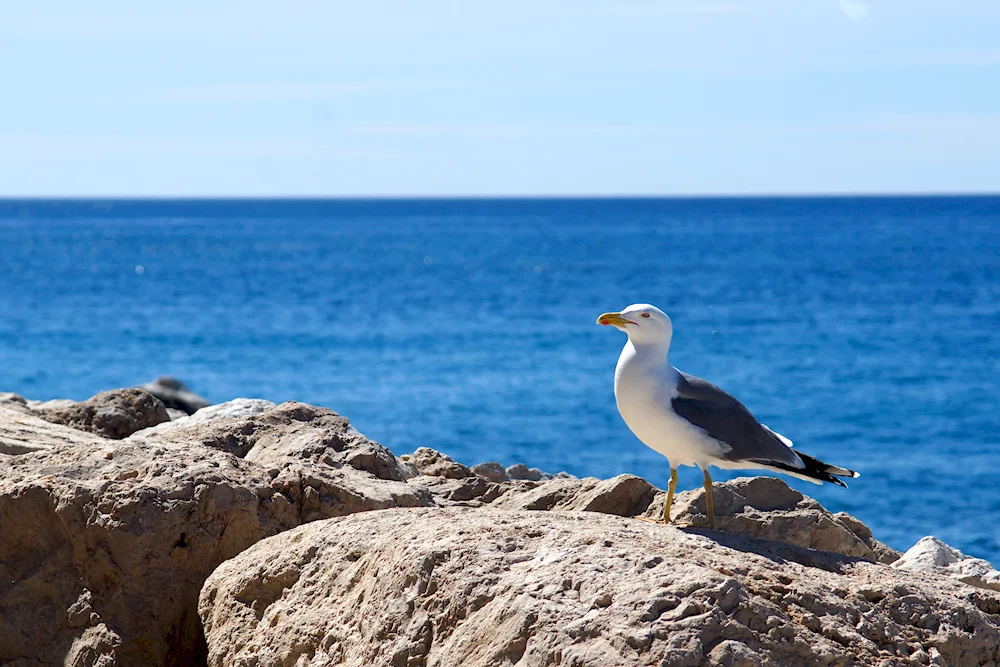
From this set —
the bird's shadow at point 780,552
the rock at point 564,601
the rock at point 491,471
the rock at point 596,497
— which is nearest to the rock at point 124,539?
the rock at point 564,601

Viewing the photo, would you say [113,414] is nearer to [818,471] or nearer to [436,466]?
[436,466]

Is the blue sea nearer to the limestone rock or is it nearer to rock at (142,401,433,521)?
rock at (142,401,433,521)

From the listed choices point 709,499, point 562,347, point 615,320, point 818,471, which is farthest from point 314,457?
point 562,347

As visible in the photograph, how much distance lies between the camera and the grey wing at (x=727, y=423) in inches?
203

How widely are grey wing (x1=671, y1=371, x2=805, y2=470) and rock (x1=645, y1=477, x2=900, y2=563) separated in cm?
52

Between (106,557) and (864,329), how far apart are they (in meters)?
30.5

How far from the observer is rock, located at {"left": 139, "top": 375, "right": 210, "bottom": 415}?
14773 mm

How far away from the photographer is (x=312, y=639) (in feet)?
14.1

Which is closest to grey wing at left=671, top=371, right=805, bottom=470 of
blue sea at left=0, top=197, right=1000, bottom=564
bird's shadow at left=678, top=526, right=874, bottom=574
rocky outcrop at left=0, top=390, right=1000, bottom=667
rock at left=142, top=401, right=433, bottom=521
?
rocky outcrop at left=0, top=390, right=1000, bottom=667

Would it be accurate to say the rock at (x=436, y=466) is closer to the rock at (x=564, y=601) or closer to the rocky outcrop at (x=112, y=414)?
the rocky outcrop at (x=112, y=414)

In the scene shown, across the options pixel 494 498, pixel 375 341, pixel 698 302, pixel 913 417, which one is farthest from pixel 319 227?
pixel 494 498

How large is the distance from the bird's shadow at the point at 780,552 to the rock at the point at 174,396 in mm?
10690

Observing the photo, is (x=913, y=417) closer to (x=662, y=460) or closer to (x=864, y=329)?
(x=662, y=460)

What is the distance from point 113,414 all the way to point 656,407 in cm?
435
